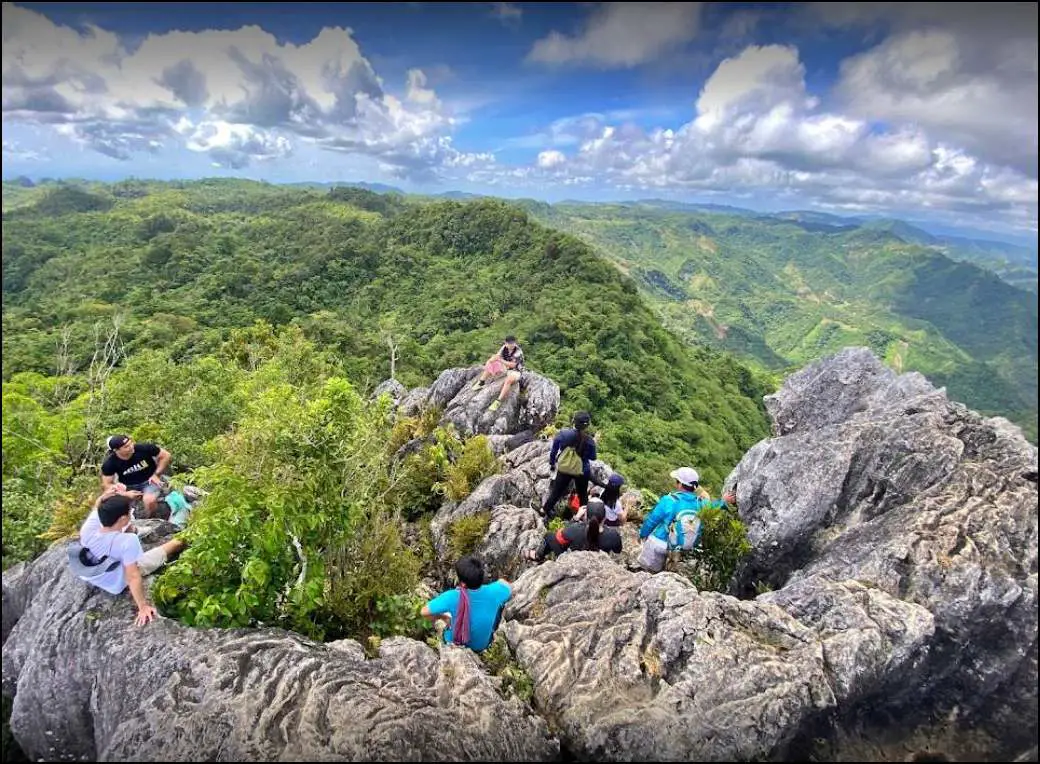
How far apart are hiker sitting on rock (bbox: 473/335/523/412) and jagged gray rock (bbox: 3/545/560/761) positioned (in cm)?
1172

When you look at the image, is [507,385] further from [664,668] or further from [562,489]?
[664,668]

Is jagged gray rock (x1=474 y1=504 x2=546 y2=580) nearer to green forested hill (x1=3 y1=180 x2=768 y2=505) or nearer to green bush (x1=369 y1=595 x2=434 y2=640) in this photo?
green bush (x1=369 y1=595 x2=434 y2=640)

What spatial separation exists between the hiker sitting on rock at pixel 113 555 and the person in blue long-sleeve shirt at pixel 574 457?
7.43 meters

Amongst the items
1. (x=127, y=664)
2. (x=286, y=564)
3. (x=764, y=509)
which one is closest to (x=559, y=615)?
(x=286, y=564)

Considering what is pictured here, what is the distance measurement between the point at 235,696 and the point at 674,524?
21.8ft

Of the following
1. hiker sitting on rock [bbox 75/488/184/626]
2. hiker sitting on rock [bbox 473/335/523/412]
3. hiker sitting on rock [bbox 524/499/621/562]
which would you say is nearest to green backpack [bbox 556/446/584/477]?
hiker sitting on rock [bbox 524/499/621/562]

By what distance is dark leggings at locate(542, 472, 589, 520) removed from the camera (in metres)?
12.0

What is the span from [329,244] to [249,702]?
425ft

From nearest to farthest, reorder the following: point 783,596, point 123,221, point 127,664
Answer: point 127,664 → point 783,596 → point 123,221

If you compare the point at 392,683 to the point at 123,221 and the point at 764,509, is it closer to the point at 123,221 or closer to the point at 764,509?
the point at 764,509

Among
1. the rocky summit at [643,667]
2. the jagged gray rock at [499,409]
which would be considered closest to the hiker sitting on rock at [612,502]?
the rocky summit at [643,667]

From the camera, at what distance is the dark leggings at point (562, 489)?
12.0 metres

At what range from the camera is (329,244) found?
12456 centimetres

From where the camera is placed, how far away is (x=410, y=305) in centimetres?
9806
